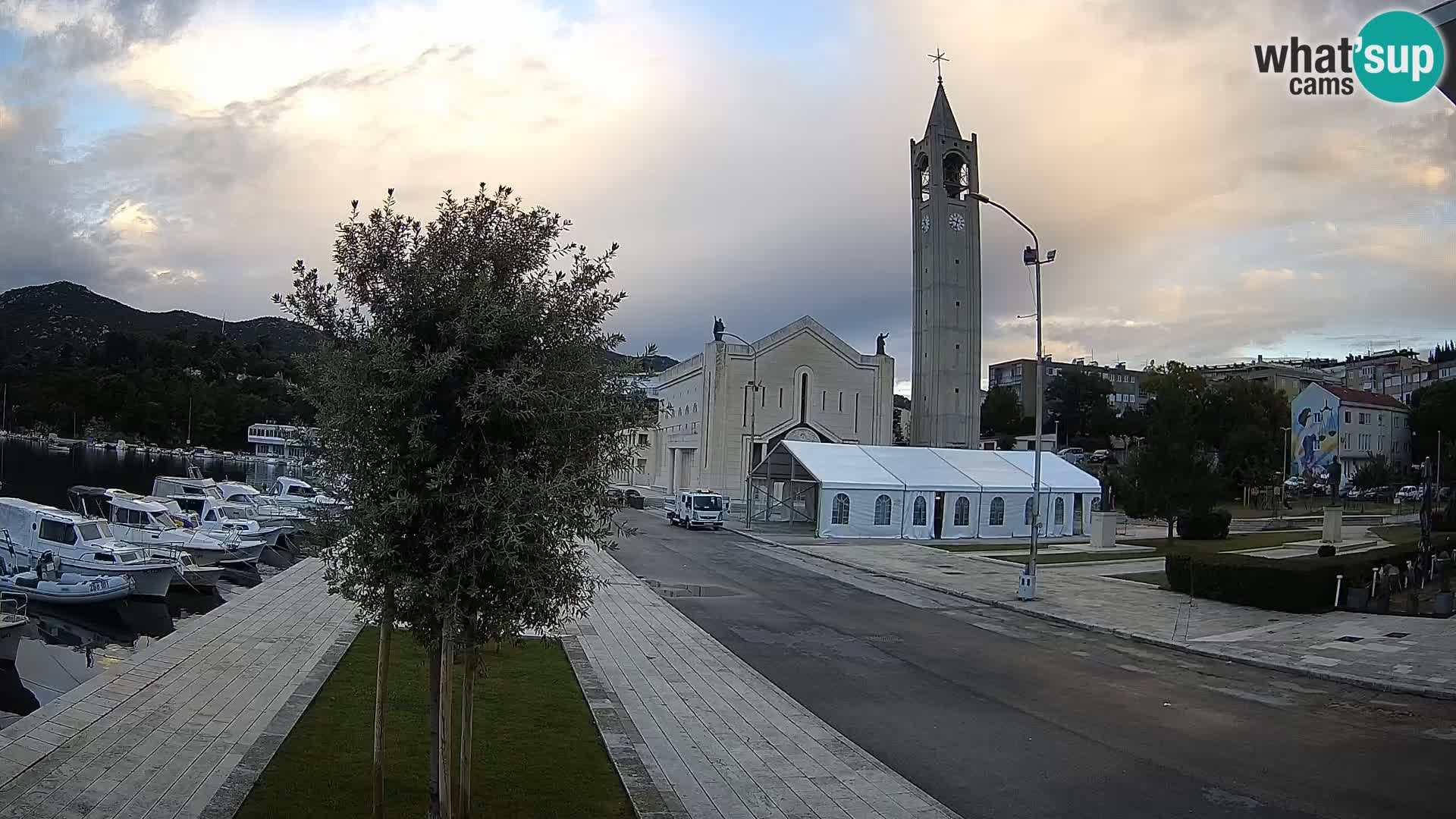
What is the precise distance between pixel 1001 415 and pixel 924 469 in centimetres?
8479

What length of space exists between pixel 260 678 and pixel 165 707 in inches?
70.5

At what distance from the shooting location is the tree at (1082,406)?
382 ft

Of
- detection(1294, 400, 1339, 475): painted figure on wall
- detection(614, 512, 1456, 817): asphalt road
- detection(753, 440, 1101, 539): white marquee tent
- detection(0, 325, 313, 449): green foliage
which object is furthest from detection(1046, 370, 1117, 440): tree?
detection(0, 325, 313, 449): green foliage

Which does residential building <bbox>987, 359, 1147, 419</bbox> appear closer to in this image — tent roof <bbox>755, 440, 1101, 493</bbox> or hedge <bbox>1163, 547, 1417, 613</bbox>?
tent roof <bbox>755, 440, 1101, 493</bbox>

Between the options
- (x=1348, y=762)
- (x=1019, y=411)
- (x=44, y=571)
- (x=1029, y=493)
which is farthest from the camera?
(x=1019, y=411)

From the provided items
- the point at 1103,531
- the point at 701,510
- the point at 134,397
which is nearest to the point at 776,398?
the point at 701,510

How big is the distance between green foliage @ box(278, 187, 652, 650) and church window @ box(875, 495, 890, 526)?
122 ft

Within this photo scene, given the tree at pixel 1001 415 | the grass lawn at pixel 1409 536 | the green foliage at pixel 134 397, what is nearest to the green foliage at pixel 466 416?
the grass lawn at pixel 1409 536

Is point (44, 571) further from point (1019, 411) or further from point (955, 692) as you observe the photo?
point (1019, 411)

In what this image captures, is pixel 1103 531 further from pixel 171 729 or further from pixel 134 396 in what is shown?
pixel 134 396

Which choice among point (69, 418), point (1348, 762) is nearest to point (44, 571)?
point (1348, 762)

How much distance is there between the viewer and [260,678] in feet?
41.2

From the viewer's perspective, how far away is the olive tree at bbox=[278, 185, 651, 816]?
20.1 ft

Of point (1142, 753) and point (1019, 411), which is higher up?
point (1019, 411)
